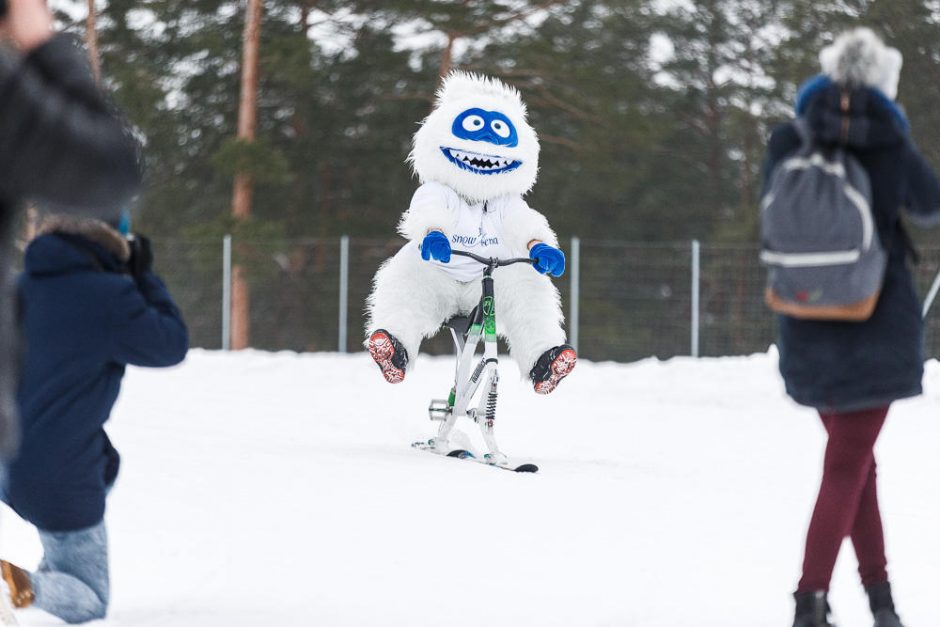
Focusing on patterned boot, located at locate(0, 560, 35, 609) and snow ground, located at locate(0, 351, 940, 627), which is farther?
snow ground, located at locate(0, 351, 940, 627)

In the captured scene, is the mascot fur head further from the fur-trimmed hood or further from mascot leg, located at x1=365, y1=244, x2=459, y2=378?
the fur-trimmed hood

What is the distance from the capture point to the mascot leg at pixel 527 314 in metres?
6.15

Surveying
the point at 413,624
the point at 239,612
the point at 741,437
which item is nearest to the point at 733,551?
the point at 413,624

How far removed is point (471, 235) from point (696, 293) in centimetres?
901

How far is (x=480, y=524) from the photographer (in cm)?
454

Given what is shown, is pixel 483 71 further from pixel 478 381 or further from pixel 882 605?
pixel 882 605

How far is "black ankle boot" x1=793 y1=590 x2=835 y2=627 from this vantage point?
9.88ft

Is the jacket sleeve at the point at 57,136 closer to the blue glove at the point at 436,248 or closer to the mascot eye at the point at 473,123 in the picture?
the blue glove at the point at 436,248

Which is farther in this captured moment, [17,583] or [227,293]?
[227,293]

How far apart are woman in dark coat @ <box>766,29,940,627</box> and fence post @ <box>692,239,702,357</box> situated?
11777 mm

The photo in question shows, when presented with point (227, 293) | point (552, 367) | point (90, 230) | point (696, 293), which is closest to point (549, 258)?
point (552, 367)

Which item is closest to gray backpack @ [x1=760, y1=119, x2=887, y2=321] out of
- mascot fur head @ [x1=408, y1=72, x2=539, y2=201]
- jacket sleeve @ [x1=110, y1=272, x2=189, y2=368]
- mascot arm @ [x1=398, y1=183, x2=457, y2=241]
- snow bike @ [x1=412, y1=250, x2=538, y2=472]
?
jacket sleeve @ [x1=110, y1=272, x2=189, y2=368]

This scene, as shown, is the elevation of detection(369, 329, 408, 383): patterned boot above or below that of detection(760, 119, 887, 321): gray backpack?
below

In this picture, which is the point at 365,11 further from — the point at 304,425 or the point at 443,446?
the point at 443,446
